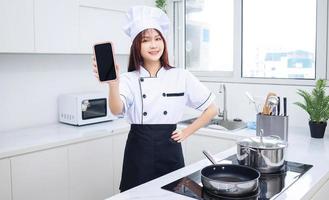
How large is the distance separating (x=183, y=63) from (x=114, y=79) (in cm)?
209

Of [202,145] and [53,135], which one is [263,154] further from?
[53,135]

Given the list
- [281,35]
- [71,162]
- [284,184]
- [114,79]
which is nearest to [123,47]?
[71,162]

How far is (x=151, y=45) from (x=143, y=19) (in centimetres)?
12

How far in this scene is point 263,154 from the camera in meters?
1.36

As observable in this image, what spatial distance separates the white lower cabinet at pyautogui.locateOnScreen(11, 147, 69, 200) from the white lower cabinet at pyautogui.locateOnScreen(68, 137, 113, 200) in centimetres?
6

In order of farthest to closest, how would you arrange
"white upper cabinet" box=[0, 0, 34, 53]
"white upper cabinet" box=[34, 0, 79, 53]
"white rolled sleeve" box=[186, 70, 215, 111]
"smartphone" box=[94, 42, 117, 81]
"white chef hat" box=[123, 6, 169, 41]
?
1. "white upper cabinet" box=[34, 0, 79, 53]
2. "white upper cabinet" box=[0, 0, 34, 53]
3. "white rolled sleeve" box=[186, 70, 215, 111]
4. "white chef hat" box=[123, 6, 169, 41]
5. "smartphone" box=[94, 42, 117, 81]

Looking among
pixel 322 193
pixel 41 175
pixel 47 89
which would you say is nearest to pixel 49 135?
pixel 41 175

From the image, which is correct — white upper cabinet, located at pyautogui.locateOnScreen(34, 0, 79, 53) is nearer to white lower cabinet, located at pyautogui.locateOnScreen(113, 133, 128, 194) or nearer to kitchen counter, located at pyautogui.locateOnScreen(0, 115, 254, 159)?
kitchen counter, located at pyautogui.locateOnScreen(0, 115, 254, 159)

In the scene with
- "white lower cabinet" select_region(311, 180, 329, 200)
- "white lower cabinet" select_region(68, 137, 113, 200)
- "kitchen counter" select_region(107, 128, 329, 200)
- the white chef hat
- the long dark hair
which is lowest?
"white lower cabinet" select_region(68, 137, 113, 200)

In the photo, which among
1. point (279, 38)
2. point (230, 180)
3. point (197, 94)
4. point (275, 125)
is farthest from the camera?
point (279, 38)

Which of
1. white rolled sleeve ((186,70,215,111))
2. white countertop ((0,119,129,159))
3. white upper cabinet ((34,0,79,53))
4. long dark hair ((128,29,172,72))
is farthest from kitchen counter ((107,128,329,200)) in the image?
white upper cabinet ((34,0,79,53))

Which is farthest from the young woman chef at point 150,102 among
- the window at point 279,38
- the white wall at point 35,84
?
the window at point 279,38

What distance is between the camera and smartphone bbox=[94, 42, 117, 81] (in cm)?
134

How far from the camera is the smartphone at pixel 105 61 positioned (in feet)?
4.39
